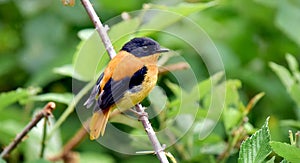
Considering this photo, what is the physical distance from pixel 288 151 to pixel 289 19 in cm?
173

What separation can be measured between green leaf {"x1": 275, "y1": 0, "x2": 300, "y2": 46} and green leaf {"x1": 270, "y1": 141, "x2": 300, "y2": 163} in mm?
1600

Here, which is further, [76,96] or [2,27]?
[2,27]

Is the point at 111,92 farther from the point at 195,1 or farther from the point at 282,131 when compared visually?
the point at 195,1

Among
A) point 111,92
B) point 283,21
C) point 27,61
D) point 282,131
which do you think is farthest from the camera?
point 27,61

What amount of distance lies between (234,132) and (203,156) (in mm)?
153

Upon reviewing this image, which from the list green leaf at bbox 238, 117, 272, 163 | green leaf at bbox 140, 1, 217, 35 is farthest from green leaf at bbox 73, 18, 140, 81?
green leaf at bbox 238, 117, 272, 163

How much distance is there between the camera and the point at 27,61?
3406 millimetres

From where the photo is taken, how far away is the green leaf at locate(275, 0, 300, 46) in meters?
3.11

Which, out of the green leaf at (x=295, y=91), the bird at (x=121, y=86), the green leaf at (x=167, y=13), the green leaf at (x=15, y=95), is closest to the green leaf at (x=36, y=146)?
the green leaf at (x=15, y=95)

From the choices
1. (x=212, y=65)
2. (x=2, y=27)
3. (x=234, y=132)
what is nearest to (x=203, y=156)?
(x=234, y=132)

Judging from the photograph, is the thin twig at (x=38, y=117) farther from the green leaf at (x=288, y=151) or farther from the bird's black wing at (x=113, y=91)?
the green leaf at (x=288, y=151)

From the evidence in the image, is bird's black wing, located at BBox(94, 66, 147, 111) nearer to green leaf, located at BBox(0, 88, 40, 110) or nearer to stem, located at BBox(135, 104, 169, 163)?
stem, located at BBox(135, 104, 169, 163)

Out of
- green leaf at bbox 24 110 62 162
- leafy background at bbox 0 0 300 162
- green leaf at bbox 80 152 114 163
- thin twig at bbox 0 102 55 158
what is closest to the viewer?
thin twig at bbox 0 102 55 158

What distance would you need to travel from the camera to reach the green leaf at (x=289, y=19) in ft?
10.2
